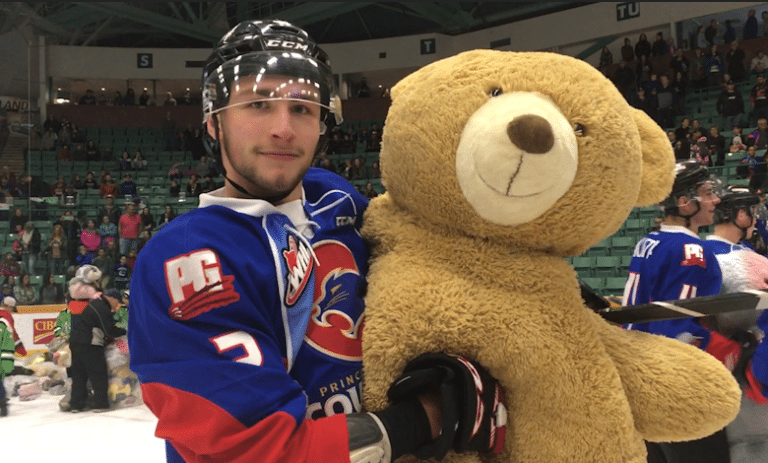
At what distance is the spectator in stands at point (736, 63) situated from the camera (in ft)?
39.0

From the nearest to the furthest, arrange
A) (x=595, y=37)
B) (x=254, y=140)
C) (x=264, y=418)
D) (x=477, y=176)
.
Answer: (x=264, y=418), (x=477, y=176), (x=254, y=140), (x=595, y=37)

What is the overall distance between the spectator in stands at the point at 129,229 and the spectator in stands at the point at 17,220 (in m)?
1.09

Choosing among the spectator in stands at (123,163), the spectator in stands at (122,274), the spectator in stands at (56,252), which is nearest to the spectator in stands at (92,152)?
the spectator in stands at (123,163)

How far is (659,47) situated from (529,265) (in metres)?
13.6

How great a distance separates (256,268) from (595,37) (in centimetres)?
1480

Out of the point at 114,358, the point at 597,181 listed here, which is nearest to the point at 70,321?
the point at 114,358

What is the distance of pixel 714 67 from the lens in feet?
39.7

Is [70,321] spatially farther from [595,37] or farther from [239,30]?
[595,37]

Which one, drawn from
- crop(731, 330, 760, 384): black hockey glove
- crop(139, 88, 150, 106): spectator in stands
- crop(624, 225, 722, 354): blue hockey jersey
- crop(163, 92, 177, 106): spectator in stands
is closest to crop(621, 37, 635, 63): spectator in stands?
crop(163, 92, 177, 106): spectator in stands

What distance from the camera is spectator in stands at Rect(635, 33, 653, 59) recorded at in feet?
43.9

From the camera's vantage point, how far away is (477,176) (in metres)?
1.08

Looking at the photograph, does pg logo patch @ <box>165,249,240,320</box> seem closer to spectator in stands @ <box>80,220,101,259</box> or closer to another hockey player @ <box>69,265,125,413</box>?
another hockey player @ <box>69,265,125,413</box>

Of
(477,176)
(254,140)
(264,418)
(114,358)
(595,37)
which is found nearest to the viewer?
(264,418)

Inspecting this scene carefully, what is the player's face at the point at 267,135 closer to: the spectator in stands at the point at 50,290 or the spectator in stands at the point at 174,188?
the spectator in stands at the point at 50,290
